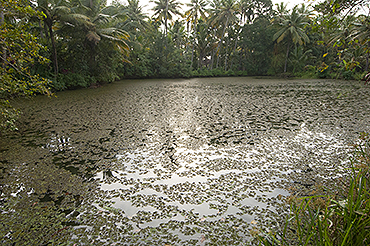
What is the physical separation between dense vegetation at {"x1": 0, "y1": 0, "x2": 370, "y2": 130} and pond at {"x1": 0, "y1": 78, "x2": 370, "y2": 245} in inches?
27.1

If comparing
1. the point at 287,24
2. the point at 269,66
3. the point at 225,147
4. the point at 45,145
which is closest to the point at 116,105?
the point at 45,145

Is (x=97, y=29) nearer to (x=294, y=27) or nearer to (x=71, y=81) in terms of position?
(x=71, y=81)

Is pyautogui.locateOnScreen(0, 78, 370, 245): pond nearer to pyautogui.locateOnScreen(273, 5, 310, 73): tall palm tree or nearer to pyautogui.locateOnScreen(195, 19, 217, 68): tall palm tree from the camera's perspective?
pyautogui.locateOnScreen(273, 5, 310, 73): tall palm tree

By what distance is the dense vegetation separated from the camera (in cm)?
245

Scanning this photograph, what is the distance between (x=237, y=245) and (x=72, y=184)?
6.50ft

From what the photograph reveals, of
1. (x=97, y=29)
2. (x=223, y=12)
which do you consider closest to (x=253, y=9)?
(x=223, y=12)

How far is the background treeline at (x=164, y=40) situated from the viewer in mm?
9938

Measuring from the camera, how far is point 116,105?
7391mm

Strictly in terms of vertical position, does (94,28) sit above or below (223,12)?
below

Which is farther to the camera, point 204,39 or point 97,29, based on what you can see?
point 204,39

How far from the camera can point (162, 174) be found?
116 inches

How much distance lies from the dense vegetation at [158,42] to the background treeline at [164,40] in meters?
0.04

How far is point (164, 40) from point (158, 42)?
589mm

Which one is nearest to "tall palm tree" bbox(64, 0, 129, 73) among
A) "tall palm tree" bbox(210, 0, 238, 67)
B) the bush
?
the bush
